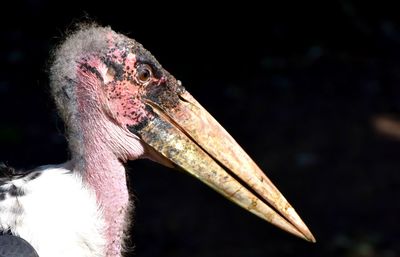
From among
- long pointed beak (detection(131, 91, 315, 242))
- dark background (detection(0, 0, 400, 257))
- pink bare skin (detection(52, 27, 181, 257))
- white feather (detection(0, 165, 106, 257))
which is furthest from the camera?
dark background (detection(0, 0, 400, 257))

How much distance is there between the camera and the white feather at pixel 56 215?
4.70m

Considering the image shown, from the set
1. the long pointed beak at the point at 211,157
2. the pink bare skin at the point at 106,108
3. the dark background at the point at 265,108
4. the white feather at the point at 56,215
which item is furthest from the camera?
the dark background at the point at 265,108

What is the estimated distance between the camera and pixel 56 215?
4.78 m

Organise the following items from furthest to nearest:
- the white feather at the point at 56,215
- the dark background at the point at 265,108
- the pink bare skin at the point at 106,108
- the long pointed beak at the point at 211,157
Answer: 1. the dark background at the point at 265,108
2. the long pointed beak at the point at 211,157
3. the pink bare skin at the point at 106,108
4. the white feather at the point at 56,215

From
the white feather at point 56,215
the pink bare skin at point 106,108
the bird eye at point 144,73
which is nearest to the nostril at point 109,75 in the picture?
the pink bare skin at point 106,108

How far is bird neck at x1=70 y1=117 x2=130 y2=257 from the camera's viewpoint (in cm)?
488

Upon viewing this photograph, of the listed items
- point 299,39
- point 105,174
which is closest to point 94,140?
point 105,174

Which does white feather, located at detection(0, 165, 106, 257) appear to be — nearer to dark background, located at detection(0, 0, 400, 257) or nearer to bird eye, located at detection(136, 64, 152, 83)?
bird eye, located at detection(136, 64, 152, 83)

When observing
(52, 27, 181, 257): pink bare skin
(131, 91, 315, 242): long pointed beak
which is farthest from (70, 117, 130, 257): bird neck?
(131, 91, 315, 242): long pointed beak

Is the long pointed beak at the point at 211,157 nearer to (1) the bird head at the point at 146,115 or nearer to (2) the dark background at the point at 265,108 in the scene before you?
(1) the bird head at the point at 146,115

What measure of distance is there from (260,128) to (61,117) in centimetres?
541

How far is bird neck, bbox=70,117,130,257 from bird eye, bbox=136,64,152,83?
0.97 feet

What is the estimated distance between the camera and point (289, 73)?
443 inches

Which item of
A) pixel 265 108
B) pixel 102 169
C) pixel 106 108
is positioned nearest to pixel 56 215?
pixel 102 169
